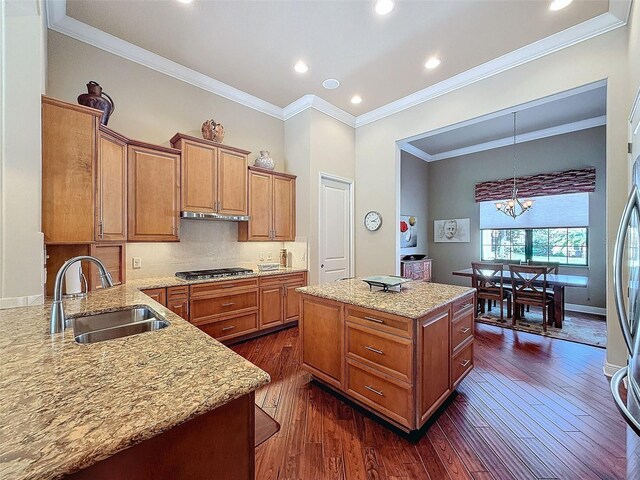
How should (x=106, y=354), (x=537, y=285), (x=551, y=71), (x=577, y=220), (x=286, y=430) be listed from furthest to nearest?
1. (x=577, y=220)
2. (x=537, y=285)
3. (x=551, y=71)
4. (x=286, y=430)
5. (x=106, y=354)

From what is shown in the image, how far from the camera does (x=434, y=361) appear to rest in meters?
1.87

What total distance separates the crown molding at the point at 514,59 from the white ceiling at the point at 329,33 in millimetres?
69

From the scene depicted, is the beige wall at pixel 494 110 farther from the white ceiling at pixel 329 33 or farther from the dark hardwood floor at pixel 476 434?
the dark hardwood floor at pixel 476 434

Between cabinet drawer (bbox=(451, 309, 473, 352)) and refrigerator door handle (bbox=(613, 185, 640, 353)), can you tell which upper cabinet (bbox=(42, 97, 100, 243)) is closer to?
cabinet drawer (bbox=(451, 309, 473, 352))

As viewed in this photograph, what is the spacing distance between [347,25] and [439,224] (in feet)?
17.2

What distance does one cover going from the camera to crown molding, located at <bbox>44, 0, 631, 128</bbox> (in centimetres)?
255

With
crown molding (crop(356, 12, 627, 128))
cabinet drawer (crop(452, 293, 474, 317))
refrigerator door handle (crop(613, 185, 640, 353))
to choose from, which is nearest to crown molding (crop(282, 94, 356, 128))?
crown molding (crop(356, 12, 627, 128))

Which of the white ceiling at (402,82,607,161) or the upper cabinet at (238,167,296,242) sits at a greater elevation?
the white ceiling at (402,82,607,161)

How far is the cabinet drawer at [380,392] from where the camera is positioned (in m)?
1.75

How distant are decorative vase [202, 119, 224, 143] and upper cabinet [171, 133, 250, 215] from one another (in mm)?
147

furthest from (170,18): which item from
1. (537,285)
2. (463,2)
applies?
(537,285)

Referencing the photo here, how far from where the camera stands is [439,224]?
268 inches

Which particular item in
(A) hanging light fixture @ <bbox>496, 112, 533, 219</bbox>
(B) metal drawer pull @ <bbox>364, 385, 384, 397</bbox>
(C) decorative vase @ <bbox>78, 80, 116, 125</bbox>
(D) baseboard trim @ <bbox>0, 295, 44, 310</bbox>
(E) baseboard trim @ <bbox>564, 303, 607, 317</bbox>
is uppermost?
(C) decorative vase @ <bbox>78, 80, 116, 125</bbox>

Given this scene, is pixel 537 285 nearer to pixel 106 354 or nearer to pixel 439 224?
pixel 439 224
